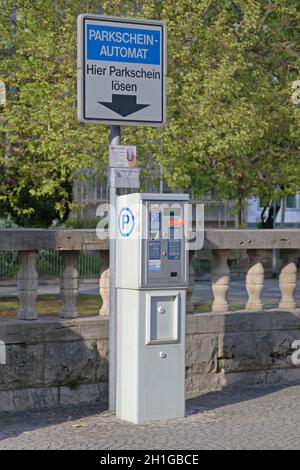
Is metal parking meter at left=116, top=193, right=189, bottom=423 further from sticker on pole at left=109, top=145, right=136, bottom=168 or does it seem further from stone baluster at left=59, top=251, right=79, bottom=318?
stone baluster at left=59, top=251, right=79, bottom=318

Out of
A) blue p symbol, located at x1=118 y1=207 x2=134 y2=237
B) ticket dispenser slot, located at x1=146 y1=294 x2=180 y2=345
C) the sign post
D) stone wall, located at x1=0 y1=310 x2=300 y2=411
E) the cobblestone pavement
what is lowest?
the cobblestone pavement

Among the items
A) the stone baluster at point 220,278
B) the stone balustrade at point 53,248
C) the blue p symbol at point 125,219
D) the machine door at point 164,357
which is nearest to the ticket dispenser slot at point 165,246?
the machine door at point 164,357

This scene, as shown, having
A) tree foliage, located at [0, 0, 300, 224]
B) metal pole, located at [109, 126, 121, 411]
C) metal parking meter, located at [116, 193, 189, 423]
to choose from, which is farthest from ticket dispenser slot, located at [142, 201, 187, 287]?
tree foliage, located at [0, 0, 300, 224]

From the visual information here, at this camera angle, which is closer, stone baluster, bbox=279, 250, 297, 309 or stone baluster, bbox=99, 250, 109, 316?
stone baluster, bbox=99, 250, 109, 316

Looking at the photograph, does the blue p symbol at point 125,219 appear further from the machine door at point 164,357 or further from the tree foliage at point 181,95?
the tree foliage at point 181,95

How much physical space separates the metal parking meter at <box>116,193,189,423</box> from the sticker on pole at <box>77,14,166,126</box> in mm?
843

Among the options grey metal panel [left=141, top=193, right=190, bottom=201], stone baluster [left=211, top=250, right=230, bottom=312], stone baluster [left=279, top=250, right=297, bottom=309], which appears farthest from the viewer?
stone baluster [left=279, top=250, right=297, bottom=309]

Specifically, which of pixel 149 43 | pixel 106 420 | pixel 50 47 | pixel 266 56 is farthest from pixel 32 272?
pixel 266 56

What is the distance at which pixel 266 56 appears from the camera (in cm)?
2309

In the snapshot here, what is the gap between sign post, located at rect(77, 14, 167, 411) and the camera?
8984 mm

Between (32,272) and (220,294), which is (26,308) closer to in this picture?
(32,272)

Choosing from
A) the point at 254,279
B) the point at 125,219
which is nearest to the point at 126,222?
the point at 125,219

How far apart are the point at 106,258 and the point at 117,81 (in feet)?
5.57

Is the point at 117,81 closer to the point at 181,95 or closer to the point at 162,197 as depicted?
the point at 162,197
